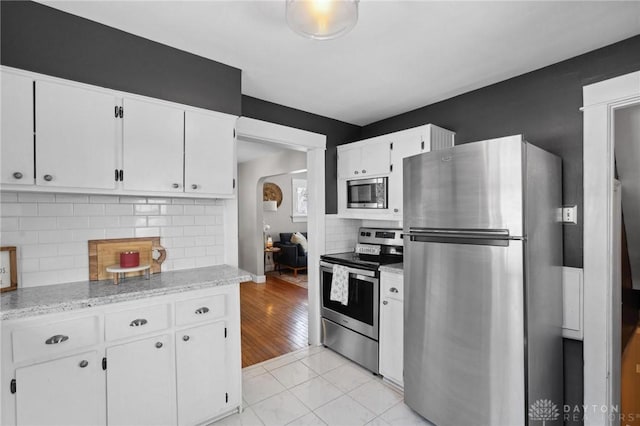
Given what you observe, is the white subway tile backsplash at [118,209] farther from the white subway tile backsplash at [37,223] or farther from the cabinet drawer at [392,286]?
the cabinet drawer at [392,286]

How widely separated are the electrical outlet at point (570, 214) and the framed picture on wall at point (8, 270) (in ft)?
11.2

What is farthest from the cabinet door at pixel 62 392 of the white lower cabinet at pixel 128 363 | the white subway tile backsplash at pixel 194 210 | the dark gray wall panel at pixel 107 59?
the dark gray wall panel at pixel 107 59

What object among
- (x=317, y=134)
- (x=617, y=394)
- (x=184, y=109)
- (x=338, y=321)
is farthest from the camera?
(x=317, y=134)

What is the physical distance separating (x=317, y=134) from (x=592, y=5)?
2260 mm

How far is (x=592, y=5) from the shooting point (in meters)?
1.57

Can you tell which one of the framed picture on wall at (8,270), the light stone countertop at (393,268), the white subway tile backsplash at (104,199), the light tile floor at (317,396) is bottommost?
the light tile floor at (317,396)

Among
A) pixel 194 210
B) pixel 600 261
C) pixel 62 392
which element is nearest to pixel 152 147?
pixel 194 210

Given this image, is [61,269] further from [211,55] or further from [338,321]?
[338,321]

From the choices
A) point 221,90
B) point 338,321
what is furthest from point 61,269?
point 338,321

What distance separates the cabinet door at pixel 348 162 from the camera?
126 inches

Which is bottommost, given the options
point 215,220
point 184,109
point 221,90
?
point 215,220

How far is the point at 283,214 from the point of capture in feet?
25.0

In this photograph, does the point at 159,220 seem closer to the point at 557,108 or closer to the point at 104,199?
the point at 104,199

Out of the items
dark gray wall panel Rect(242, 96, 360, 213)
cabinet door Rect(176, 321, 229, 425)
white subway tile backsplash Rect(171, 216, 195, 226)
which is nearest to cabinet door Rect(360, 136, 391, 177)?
dark gray wall panel Rect(242, 96, 360, 213)
